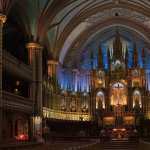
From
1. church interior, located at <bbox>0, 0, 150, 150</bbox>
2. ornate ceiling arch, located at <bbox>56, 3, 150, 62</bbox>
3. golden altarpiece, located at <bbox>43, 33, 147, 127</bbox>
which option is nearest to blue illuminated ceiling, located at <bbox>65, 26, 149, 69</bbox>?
church interior, located at <bbox>0, 0, 150, 150</bbox>

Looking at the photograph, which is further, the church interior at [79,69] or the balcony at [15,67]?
the church interior at [79,69]

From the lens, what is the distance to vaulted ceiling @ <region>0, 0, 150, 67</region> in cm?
3212

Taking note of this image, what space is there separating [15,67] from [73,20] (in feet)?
40.1

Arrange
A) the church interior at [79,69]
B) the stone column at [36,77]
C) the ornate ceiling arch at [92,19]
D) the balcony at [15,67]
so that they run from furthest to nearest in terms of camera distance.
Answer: the ornate ceiling arch at [92,19], the church interior at [79,69], the stone column at [36,77], the balcony at [15,67]

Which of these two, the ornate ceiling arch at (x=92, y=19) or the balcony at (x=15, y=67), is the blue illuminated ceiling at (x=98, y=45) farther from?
the balcony at (x=15, y=67)

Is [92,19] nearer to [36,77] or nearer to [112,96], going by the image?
[112,96]

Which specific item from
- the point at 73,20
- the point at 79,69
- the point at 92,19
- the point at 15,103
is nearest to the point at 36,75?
the point at 15,103

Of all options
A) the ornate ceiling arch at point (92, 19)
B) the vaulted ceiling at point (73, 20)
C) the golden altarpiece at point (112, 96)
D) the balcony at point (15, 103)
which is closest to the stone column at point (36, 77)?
the balcony at point (15, 103)

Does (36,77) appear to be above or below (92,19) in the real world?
below

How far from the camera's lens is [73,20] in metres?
38.4

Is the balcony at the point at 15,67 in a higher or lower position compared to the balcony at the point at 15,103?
higher

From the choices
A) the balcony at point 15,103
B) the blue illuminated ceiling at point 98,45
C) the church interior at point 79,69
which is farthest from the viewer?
the blue illuminated ceiling at point 98,45

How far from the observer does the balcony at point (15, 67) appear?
26.4m

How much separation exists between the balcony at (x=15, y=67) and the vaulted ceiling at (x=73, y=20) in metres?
3.37
